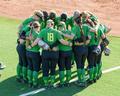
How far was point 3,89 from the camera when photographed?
42.3ft

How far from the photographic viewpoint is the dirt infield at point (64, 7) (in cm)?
2447

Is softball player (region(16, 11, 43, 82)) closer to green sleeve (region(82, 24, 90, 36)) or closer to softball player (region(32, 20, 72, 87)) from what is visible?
softball player (region(32, 20, 72, 87))

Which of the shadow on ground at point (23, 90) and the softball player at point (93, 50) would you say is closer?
the shadow on ground at point (23, 90)

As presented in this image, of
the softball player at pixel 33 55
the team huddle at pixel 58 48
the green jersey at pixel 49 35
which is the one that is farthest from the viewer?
the softball player at pixel 33 55

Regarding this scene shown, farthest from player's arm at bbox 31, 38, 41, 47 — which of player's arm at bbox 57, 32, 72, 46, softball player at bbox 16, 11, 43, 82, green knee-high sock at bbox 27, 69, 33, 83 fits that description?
green knee-high sock at bbox 27, 69, 33, 83

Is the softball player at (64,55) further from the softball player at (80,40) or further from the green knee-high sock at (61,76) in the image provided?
the softball player at (80,40)

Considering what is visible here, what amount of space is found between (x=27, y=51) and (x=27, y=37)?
1.36 ft

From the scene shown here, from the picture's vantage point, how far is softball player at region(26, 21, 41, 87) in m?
12.6

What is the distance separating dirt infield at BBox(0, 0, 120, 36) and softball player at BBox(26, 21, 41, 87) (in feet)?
36.6

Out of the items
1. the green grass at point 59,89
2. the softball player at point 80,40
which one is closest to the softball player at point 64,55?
the softball player at point 80,40

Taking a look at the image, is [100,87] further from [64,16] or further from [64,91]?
[64,16]

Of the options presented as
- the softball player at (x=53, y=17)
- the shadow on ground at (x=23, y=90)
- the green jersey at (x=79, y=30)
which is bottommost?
the shadow on ground at (x=23, y=90)

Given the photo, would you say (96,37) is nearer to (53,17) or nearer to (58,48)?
(58,48)

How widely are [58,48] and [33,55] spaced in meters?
0.75
